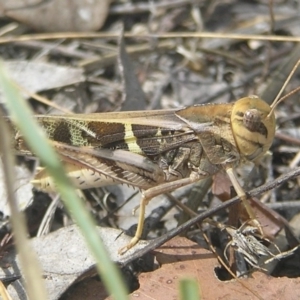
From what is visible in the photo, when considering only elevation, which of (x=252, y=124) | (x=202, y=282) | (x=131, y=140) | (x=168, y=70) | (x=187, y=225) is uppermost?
(x=168, y=70)

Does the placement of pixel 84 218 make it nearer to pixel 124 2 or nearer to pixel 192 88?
pixel 192 88

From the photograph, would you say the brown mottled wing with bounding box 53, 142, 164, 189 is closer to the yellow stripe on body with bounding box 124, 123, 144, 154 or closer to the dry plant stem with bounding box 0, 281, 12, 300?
the yellow stripe on body with bounding box 124, 123, 144, 154

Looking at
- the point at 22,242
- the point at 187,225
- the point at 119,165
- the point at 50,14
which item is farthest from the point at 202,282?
the point at 50,14

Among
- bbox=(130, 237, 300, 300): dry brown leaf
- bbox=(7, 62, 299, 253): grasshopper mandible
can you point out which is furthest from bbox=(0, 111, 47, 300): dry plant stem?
bbox=(7, 62, 299, 253): grasshopper mandible

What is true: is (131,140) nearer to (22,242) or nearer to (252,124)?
(252,124)

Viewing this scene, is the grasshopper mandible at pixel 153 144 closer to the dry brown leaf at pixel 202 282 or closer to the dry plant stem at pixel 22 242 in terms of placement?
the dry brown leaf at pixel 202 282

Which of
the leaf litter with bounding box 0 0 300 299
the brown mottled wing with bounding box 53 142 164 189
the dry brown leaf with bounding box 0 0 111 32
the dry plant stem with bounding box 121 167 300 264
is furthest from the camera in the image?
the dry brown leaf with bounding box 0 0 111 32

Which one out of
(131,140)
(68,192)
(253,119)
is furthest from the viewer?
(131,140)
